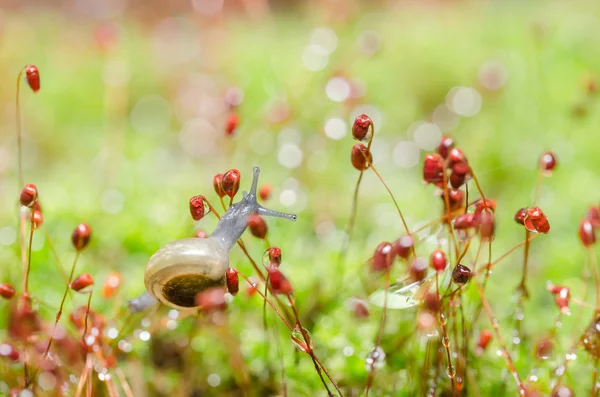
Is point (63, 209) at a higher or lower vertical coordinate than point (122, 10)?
lower

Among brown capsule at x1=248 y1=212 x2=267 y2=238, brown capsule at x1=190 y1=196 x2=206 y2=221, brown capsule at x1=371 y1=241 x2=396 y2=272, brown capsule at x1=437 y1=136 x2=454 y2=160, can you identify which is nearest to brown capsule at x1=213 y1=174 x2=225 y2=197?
brown capsule at x1=190 y1=196 x2=206 y2=221

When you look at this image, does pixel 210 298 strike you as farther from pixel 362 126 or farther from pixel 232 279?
pixel 362 126

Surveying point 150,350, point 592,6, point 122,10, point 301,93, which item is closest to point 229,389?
point 150,350

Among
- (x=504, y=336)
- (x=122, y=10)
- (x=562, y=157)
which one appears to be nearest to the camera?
(x=504, y=336)

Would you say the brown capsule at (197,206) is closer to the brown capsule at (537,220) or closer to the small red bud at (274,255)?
the small red bud at (274,255)

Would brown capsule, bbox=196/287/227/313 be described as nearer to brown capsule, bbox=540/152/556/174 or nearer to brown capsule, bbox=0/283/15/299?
brown capsule, bbox=0/283/15/299

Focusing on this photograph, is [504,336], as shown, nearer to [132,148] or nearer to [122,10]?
[132,148]
